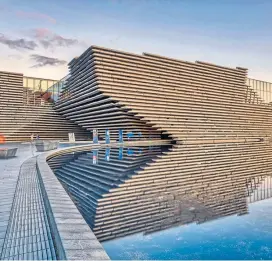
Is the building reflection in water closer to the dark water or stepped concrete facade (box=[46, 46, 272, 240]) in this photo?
the dark water

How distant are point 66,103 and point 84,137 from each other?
5501mm

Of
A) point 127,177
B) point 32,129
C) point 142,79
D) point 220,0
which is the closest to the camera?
point 127,177

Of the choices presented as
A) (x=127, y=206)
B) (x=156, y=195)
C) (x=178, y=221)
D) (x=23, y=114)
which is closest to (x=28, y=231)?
(x=127, y=206)

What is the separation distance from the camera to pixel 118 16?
1795cm

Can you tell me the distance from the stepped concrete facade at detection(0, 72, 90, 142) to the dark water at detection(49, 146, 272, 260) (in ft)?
79.6

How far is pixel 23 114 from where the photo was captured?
95.7 ft

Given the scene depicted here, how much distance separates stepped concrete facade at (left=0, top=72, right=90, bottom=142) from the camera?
28109mm

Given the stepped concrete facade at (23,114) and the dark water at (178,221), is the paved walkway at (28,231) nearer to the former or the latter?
the dark water at (178,221)

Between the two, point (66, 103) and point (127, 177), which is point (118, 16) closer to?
point (127, 177)

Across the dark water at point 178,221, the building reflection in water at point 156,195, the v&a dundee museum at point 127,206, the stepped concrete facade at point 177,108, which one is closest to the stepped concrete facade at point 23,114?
the stepped concrete facade at point 177,108

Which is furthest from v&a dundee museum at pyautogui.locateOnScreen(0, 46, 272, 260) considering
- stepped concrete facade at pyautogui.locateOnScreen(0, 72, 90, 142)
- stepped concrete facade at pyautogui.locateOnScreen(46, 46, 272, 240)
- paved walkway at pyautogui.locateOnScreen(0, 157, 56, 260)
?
stepped concrete facade at pyautogui.locateOnScreen(0, 72, 90, 142)

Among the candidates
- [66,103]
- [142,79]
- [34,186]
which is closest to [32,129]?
[66,103]

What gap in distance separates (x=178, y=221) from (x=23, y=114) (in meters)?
28.3

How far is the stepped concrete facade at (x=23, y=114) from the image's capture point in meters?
28.1
